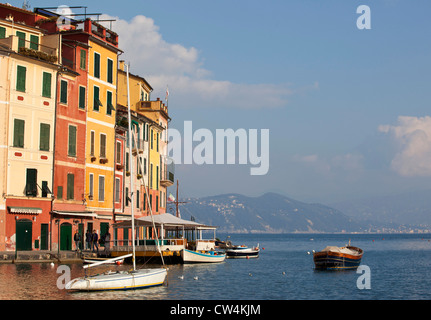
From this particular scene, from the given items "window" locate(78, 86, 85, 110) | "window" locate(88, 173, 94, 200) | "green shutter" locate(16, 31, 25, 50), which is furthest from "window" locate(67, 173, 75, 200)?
"green shutter" locate(16, 31, 25, 50)

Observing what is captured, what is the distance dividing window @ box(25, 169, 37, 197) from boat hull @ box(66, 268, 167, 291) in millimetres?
20466

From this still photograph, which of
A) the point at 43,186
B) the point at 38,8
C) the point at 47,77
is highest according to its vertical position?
the point at 38,8

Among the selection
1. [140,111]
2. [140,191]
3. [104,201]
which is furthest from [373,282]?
[140,111]

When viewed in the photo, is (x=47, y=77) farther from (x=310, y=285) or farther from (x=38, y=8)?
(x=310, y=285)

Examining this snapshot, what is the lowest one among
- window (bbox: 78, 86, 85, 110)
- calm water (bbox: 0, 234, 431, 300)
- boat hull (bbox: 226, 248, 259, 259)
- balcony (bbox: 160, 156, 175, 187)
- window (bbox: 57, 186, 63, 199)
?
boat hull (bbox: 226, 248, 259, 259)

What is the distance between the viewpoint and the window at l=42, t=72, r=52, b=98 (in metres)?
50.2

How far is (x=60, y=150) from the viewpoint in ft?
170

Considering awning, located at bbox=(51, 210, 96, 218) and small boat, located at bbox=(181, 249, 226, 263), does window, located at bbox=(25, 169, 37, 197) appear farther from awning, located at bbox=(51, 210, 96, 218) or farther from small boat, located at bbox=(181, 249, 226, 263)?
small boat, located at bbox=(181, 249, 226, 263)

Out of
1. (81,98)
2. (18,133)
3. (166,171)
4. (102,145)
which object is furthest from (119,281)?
(166,171)

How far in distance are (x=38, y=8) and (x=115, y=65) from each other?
9.01m

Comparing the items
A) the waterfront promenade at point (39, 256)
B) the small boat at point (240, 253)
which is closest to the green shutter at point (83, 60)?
the waterfront promenade at point (39, 256)

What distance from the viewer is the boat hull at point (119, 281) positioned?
1106 inches
